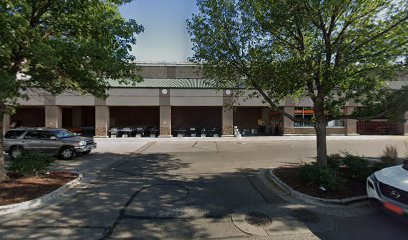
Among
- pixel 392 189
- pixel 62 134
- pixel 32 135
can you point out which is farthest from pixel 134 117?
pixel 392 189

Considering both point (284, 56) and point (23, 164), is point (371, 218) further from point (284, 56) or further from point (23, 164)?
point (23, 164)

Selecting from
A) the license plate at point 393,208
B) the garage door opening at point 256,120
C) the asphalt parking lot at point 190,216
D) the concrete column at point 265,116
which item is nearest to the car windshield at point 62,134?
the asphalt parking lot at point 190,216

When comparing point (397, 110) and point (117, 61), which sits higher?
point (117, 61)

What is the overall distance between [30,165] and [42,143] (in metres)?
5.78

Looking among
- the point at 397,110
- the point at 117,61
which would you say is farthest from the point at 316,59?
the point at 117,61

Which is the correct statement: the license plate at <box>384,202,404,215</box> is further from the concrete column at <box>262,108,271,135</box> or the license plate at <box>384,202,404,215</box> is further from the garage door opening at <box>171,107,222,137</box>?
the garage door opening at <box>171,107,222,137</box>

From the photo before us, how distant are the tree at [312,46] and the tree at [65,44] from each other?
278cm

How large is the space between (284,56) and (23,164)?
922 centimetres

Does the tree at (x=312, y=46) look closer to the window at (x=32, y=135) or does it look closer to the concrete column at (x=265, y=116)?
the window at (x=32, y=135)

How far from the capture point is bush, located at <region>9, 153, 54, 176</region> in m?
7.89

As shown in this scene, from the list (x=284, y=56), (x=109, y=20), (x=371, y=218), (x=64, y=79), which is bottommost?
(x=371, y=218)

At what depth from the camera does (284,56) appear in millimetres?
8555

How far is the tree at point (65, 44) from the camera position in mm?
6230

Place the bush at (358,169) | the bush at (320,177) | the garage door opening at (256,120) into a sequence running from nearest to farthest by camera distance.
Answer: the bush at (320,177)
the bush at (358,169)
the garage door opening at (256,120)
